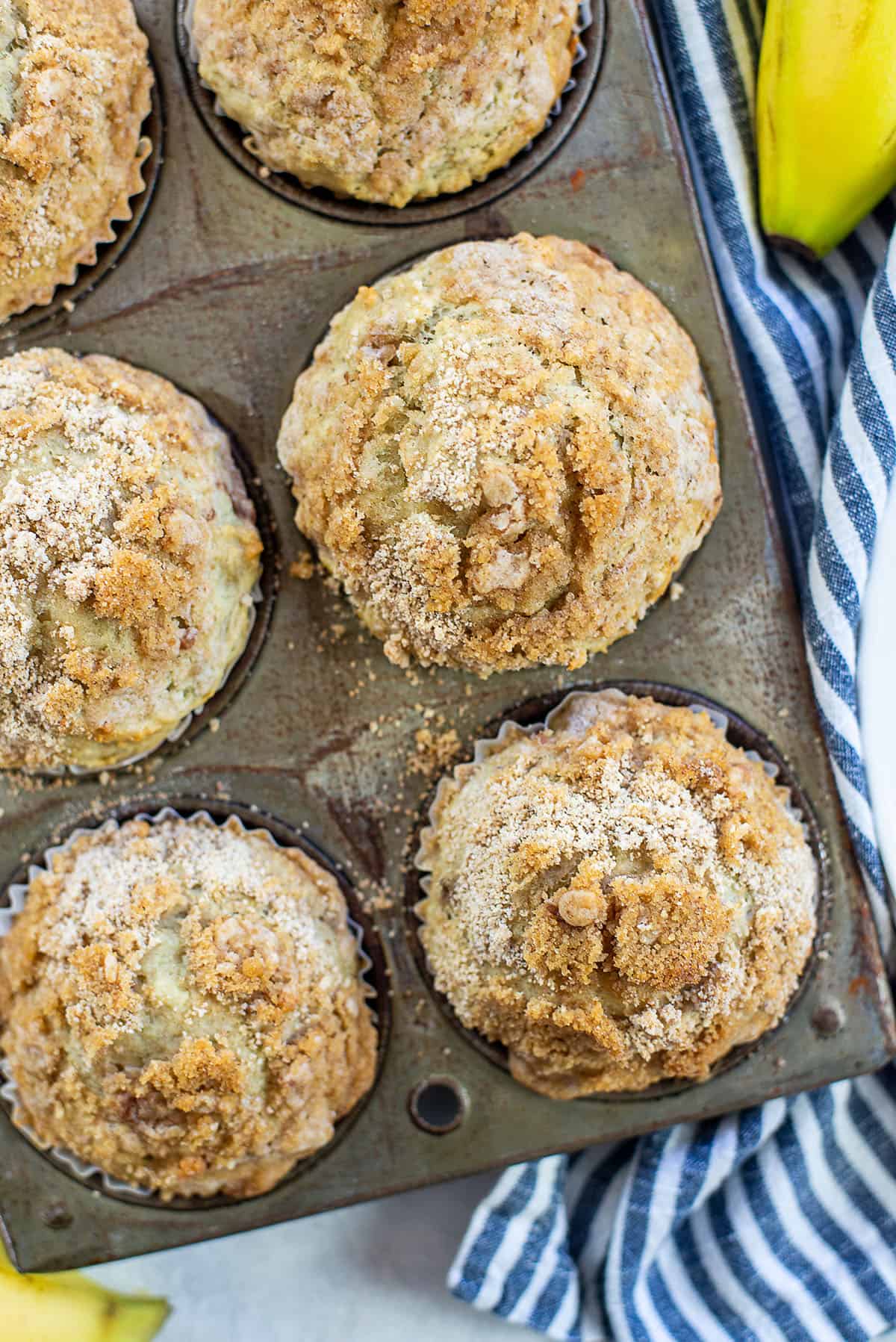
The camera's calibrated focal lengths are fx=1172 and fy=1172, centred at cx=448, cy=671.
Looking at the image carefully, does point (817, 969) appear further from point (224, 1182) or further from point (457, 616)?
point (224, 1182)

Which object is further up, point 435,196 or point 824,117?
point 824,117

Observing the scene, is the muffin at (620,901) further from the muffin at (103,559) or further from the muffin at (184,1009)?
the muffin at (103,559)

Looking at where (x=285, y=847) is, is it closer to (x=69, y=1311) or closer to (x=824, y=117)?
(x=69, y=1311)

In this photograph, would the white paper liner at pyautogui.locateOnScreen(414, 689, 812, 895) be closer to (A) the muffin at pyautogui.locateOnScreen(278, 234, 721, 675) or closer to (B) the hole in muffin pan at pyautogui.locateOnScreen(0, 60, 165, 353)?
(A) the muffin at pyautogui.locateOnScreen(278, 234, 721, 675)

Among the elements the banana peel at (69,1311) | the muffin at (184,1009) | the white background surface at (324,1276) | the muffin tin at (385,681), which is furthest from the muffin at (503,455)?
the banana peel at (69,1311)

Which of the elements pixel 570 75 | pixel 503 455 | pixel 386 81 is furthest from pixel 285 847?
pixel 570 75

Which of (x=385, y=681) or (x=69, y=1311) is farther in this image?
(x=69, y=1311)
